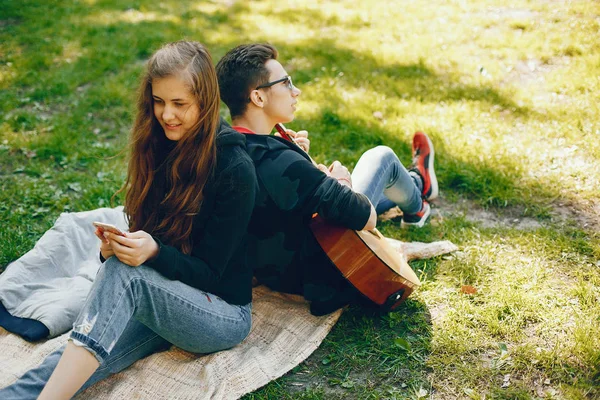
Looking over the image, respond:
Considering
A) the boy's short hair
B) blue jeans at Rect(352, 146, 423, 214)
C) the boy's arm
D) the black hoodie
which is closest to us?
the black hoodie

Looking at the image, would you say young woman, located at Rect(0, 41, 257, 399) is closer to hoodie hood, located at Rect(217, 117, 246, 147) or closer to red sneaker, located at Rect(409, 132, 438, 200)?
hoodie hood, located at Rect(217, 117, 246, 147)

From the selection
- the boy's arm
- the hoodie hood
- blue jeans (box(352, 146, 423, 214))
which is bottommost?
blue jeans (box(352, 146, 423, 214))

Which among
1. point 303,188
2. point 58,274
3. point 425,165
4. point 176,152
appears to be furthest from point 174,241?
point 425,165

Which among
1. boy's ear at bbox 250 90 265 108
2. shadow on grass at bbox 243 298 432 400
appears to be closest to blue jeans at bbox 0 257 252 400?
shadow on grass at bbox 243 298 432 400

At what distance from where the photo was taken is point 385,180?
12.3ft

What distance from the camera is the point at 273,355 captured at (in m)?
3.12

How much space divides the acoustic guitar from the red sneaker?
1301mm

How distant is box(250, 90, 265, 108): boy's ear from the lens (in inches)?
121

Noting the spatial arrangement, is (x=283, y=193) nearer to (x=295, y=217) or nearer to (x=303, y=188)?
(x=303, y=188)

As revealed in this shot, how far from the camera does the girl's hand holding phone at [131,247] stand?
254 centimetres

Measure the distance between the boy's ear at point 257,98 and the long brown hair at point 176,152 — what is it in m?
0.29

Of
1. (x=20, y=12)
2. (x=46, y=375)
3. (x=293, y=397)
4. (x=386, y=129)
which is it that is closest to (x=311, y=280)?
(x=293, y=397)

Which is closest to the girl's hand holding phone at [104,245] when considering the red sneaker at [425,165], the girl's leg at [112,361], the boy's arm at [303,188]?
the girl's leg at [112,361]

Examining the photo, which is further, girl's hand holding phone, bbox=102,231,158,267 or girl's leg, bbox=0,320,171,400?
girl's leg, bbox=0,320,171,400
